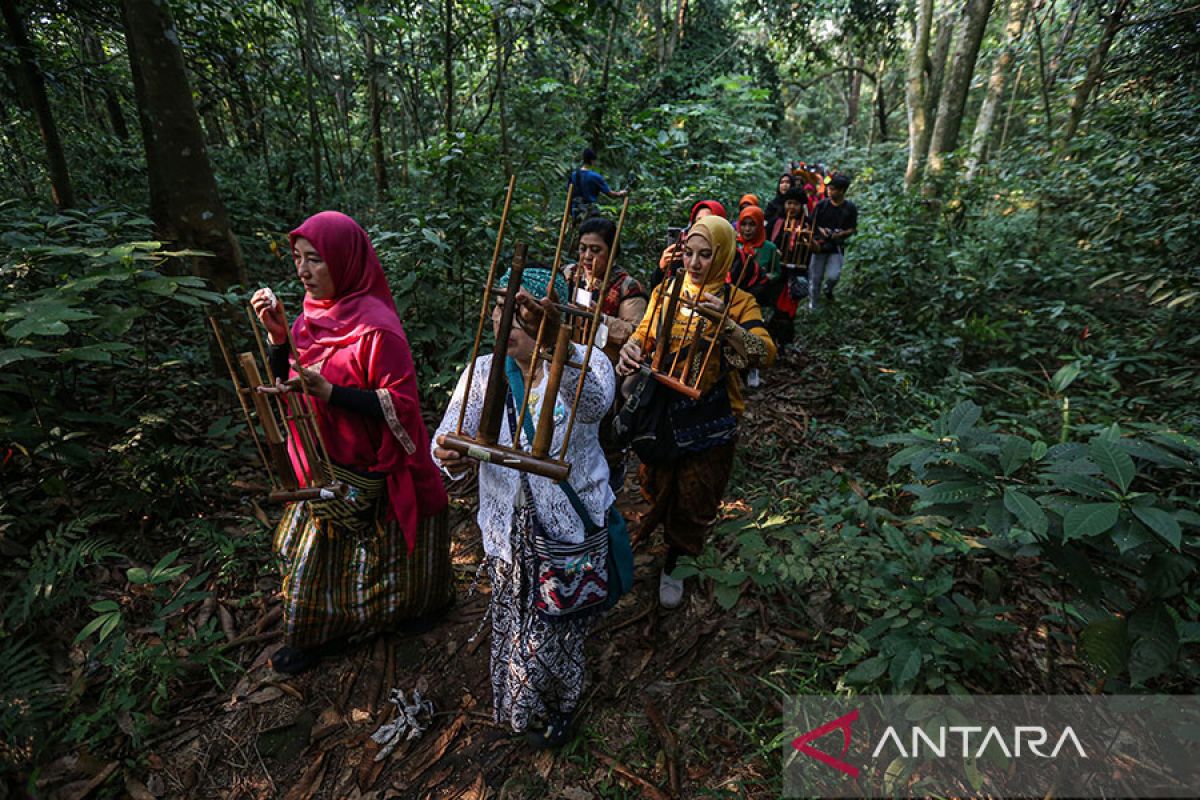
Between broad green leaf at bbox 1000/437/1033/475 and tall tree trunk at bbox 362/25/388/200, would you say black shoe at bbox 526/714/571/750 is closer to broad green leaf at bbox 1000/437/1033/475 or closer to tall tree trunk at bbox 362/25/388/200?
broad green leaf at bbox 1000/437/1033/475

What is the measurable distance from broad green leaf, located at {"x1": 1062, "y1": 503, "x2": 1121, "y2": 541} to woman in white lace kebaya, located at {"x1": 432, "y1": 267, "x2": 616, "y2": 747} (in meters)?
1.45

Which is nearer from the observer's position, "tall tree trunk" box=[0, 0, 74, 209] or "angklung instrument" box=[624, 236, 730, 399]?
Result: "angklung instrument" box=[624, 236, 730, 399]

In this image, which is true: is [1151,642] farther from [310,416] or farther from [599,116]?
[599,116]

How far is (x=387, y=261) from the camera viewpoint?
14.9 ft

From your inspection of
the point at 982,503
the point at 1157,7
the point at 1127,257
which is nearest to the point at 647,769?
the point at 982,503

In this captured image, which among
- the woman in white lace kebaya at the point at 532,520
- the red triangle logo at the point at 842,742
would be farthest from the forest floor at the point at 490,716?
the woman in white lace kebaya at the point at 532,520

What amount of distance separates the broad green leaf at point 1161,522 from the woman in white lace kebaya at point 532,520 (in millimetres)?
1597

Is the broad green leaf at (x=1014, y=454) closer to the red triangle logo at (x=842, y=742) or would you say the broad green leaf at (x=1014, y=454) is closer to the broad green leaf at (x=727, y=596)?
the broad green leaf at (x=727, y=596)


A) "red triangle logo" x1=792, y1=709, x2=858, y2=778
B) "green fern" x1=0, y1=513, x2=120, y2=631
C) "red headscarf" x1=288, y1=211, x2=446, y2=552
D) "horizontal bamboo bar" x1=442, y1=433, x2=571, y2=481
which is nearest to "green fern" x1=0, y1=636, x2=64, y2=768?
"green fern" x1=0, y1=513, x2=120, y2=631

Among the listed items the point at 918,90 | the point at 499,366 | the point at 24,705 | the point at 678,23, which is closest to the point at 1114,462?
the point at 499,366

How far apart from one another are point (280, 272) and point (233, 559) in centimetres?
564

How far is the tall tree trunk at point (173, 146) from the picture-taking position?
3.61 metres

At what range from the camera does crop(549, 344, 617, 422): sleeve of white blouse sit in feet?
6.60

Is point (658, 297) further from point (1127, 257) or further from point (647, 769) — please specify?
point (1127, 257)
